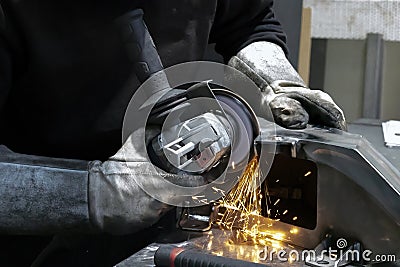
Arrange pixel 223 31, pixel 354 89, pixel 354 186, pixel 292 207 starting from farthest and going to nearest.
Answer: pixel 354 89 → pixel 223 31 → pixel 292 207 → pixel 354 186

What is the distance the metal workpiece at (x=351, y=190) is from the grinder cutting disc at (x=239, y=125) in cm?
2

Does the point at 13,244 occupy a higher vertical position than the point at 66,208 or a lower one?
lower

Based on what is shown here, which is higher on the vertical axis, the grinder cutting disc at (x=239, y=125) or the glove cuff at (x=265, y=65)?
the glove cuff at (x=265, y=65)

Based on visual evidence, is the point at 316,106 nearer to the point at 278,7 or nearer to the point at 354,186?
the point at 354,186

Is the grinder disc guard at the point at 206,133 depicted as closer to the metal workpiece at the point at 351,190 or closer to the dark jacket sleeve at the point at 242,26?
the metal workpiece at the point at 351,190

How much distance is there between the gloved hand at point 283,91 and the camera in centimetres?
96

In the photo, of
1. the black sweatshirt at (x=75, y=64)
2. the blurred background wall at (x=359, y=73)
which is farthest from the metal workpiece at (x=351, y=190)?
the blurred background wall at (x=359, y=73)

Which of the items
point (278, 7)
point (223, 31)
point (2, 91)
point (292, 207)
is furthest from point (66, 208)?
point (278, 7)

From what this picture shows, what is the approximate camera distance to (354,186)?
2.70 feet

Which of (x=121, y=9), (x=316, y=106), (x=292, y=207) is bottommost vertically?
(x=292, y=207)

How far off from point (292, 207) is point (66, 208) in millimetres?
307

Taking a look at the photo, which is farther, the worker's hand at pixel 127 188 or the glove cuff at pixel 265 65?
the glove cuff at pixel 265 65

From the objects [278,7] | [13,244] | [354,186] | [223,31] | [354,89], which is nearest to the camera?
[354,186]

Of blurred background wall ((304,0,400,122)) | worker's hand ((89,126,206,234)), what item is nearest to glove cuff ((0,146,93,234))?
worker's hand ((89,126,206,234))
